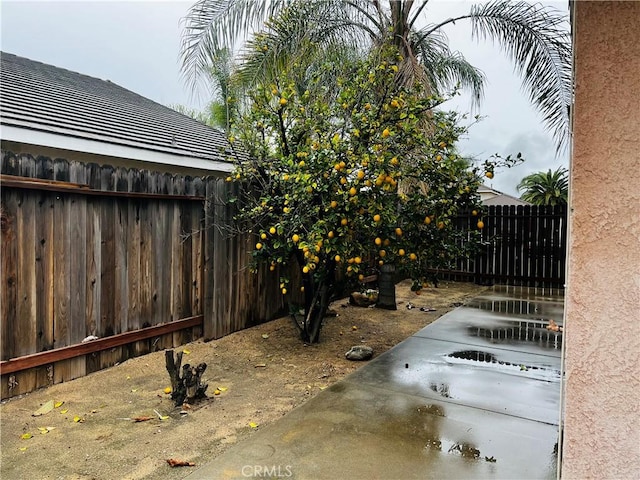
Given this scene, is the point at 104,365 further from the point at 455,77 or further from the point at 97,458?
the point at 455,77

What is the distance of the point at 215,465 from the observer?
2.77 m

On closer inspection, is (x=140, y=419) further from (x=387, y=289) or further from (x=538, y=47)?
(x=538, y=47)

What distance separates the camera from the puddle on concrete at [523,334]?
5723 mm

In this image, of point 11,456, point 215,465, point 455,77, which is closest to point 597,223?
point 215,465

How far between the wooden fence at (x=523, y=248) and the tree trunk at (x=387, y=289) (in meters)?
3.55

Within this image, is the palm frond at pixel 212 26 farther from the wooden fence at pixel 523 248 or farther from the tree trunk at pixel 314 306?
the wooden fence at pixel 523 248

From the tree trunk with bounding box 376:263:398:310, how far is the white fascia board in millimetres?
3290

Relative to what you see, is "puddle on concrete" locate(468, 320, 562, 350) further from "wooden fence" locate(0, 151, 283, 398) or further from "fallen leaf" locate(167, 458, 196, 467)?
"fallen leaf" locate(167, 458, 196, 467)

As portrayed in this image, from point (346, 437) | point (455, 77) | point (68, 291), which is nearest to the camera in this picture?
point (346, 437)

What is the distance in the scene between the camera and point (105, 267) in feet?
14.5

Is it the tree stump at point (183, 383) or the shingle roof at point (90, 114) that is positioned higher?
the shingle roof at point (90, 114)

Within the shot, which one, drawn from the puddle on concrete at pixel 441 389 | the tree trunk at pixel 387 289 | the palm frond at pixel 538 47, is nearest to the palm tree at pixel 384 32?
the palm frond at pixel 538 47

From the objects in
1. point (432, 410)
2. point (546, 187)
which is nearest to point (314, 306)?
point (432, 410)

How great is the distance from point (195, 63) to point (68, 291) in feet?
14.4
